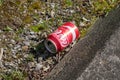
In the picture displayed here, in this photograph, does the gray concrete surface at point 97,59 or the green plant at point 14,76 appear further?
the green plant at point 14,76

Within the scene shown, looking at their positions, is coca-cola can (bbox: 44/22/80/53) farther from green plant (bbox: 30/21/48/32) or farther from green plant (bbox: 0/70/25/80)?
green plant (bbox: 0/70/25/80)

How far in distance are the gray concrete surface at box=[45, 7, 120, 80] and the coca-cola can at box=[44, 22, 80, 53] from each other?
749 millimetres

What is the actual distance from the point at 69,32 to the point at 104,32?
111cm

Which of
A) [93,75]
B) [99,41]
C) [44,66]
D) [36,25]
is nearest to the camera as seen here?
[93,75]

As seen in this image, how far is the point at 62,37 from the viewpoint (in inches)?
217

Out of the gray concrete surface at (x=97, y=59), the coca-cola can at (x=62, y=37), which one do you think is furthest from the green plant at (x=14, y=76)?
the gray concrete surface at (x=97, y=59)

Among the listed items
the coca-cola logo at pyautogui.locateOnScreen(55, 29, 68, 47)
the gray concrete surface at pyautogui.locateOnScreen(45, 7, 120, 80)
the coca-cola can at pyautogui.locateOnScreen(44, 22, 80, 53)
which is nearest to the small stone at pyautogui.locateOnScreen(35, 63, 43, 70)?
the coca-cola can at pyautogui.locateOnScreen(44, 22, 80, 53)

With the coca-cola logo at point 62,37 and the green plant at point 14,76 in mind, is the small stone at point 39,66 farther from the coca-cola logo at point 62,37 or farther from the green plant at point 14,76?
the coca-cola logo at point 62,37

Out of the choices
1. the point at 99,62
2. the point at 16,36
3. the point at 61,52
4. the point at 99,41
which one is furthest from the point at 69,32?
the point at 99,62

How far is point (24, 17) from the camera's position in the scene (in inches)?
241

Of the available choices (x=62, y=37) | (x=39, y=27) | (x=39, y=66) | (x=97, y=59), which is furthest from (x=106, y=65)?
(x=39, y=27)

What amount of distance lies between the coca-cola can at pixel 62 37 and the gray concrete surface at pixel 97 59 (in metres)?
0.75

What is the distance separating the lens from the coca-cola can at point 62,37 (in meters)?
5.43

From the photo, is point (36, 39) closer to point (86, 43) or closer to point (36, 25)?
point (36, 25)
